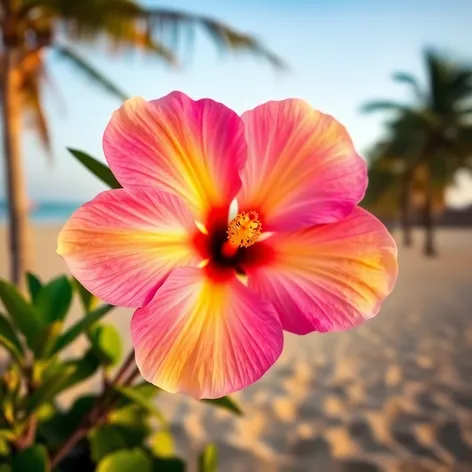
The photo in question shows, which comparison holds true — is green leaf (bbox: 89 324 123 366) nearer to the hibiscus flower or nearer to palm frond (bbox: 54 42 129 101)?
the hibiscus flower

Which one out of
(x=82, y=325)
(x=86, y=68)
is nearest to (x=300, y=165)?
(x=82, y=325)

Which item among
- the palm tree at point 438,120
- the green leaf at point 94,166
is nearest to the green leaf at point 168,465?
the green leaf at point 94,166

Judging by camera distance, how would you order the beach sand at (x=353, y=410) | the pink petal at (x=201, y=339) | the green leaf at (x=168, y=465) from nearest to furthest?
the pink petal at (x=201, y=339) → the green leaf at (x=168, y=465) → the beach sand at (x=353, y=410)

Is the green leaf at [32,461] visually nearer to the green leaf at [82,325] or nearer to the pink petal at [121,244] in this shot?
the green leaf at [82,325]

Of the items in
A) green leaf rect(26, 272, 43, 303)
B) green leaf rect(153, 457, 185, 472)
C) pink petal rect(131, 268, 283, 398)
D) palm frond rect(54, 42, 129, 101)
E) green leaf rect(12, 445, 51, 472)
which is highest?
pink petal rect(131, 268, 283, 398)

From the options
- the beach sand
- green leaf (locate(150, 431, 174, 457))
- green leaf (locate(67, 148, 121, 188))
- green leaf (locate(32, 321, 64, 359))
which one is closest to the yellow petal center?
green leaf (locate(67, 148, 121, 188))

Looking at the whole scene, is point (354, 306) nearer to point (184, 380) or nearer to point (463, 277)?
point (184, 380)

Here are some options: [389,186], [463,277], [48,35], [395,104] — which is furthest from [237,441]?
A: [389,186]

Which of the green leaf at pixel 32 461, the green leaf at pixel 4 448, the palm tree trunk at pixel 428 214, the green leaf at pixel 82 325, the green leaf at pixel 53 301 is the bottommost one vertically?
the palm tree trunk at pixel 428 214
